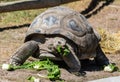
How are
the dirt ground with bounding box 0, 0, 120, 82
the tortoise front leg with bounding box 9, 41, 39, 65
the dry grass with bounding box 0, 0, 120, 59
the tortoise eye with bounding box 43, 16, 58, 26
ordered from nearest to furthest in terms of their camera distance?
1. the dirt ground with bounding box 0, 0, 120, 82
2. the tortoise front leg with bounding box 9, 41, 39, 65
3. the tortoise eye with bounding box 43, 16, 58, 26
4. the dry grass with bounding box 0, 0, 120, 59

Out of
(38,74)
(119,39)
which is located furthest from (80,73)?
(119,39)

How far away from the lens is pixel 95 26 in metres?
11.6

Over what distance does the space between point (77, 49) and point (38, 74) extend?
0.90m

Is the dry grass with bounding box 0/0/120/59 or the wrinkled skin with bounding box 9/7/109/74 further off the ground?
the wrinkled skin with bounding box 9/7/109/74

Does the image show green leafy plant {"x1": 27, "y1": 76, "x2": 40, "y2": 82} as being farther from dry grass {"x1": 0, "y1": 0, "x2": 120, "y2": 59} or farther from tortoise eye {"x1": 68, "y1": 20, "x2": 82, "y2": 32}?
dry grass {"x1": 0, "y1": 0, "x2": 120, "y2": 59}

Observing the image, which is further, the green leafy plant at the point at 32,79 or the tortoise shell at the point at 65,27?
the tortoise shell at the point at 65,27

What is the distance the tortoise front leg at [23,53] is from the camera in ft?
24.0

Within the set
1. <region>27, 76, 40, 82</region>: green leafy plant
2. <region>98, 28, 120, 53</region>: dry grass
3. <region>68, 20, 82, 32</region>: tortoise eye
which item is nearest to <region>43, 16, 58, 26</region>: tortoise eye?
<region>68, 20, 82, 32</region>: tortoise eye

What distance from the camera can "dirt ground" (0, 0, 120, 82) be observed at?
7019 mm

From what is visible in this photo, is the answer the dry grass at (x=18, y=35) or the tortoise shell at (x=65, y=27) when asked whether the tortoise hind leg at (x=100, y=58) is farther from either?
the dry grass at (x=18, y=35)

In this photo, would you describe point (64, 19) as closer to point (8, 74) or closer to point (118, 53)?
point (8, 74)

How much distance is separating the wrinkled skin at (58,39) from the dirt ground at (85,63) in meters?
0.24

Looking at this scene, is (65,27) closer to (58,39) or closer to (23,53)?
(58,39)

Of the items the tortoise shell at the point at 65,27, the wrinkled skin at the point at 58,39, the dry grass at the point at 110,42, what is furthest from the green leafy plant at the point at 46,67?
the dry grass at the point at 110,42
